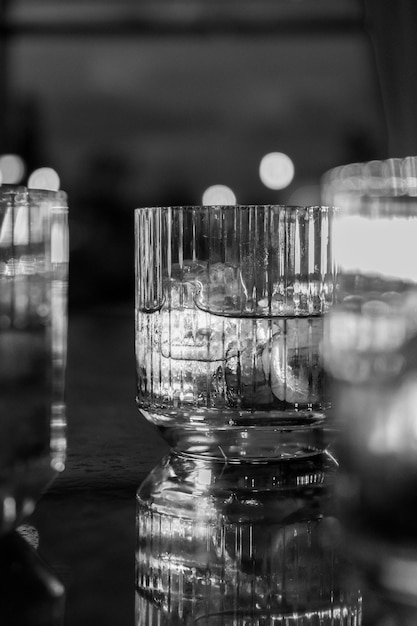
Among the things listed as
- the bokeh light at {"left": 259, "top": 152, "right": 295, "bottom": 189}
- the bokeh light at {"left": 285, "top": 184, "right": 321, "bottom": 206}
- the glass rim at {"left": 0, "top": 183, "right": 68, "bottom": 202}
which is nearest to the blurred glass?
the glass rim at {"left": 0, "top": 183, "right": 68, "bottom": 202}

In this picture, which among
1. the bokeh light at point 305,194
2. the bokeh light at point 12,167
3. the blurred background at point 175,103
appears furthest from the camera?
the bokeh light at point 305,194

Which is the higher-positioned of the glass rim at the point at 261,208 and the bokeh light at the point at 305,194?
the bokeh light at the point at 305,194

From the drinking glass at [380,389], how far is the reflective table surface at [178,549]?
2 cm

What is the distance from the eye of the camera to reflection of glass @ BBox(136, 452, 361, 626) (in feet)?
1.11

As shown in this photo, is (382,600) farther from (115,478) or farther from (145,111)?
(145,111)

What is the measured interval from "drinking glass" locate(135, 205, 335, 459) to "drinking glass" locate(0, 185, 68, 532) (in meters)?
0.14

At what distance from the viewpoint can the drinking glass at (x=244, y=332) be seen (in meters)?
0.55

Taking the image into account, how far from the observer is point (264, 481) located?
0.53m

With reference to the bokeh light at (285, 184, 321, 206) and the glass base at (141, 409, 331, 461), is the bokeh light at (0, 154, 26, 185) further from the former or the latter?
the glass base at (141, 409, 331, 461)

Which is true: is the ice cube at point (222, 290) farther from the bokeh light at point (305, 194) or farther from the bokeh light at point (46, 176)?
the bokeh light at point (305, 194)

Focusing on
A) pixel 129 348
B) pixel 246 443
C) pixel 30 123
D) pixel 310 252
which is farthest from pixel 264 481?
pixel 30 123

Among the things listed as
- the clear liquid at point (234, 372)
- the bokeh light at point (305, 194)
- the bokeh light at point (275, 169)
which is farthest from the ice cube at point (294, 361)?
the bokeh light at point (275, 169)

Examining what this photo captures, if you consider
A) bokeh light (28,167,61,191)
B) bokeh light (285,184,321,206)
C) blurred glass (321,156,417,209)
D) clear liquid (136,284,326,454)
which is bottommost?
clear liquid (136,284,326,454)

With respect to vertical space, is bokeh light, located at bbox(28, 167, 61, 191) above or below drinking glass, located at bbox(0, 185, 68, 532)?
above
